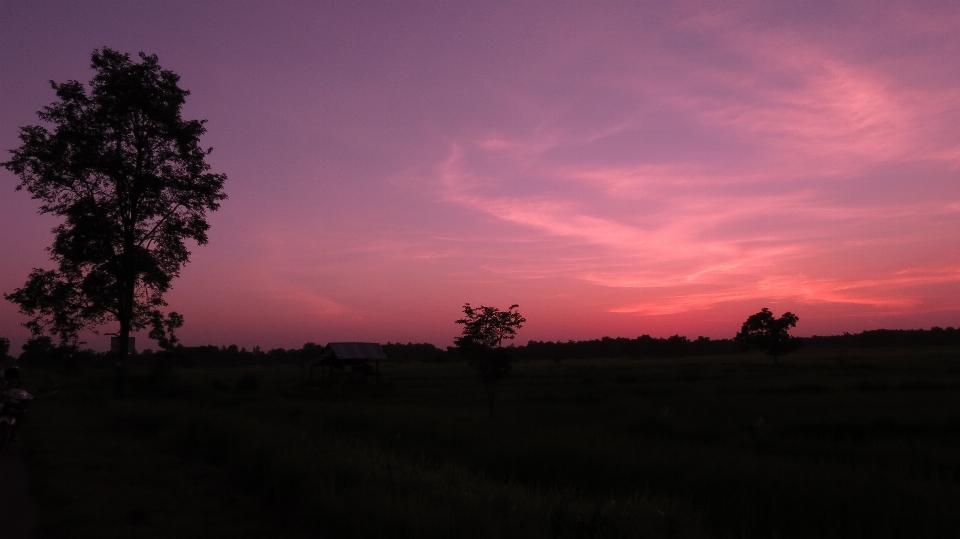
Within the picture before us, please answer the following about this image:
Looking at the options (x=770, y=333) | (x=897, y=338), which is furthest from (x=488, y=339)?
(x=897, y=338)

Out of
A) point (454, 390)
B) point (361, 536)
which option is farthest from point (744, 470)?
point (454, 390)

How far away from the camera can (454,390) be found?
41.7 m

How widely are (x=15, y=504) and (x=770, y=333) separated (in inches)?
3353

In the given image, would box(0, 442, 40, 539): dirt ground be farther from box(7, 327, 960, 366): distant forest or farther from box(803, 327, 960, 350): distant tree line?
box(803, 327, 960, 350): distant tree line

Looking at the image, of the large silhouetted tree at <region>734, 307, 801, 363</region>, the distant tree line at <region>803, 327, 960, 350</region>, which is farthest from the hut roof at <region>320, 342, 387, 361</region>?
the distant tree line at <region>803, 327, 960, 350</region>

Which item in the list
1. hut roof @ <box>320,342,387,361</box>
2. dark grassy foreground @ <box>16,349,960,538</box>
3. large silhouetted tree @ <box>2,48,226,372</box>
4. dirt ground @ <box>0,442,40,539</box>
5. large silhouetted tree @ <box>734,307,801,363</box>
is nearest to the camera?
dirt ground @ <box>0,442,40,539</box>

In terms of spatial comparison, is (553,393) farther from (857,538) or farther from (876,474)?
(857,538)

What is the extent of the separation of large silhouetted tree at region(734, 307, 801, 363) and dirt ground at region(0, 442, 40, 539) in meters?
81.8

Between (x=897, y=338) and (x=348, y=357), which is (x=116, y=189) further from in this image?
(x=897, y=338)

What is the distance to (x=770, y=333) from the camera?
81.4 metres

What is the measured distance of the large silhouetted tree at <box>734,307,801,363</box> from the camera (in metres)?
80.6

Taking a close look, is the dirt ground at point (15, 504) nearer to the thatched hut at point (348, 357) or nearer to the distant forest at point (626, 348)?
the thatched hut at point (348, 357)

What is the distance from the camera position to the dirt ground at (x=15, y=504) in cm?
688

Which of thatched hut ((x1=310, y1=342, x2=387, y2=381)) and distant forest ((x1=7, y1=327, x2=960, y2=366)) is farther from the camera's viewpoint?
distant forest ((x1=7, y1=327, x2=960, y2=366))
